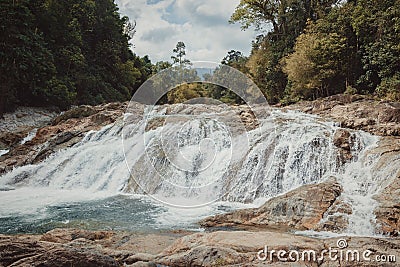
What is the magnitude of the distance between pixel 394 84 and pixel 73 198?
1145 cm

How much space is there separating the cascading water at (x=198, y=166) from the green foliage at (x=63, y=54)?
23.6 ft

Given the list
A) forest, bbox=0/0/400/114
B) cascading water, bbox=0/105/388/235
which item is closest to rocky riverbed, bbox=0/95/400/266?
cascading water, bbox=0/105/388/235

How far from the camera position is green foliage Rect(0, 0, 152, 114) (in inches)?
609

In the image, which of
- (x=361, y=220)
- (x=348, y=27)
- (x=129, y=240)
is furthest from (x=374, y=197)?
(x=348, y=27)

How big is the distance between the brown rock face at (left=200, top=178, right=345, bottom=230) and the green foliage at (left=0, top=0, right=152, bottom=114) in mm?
13566

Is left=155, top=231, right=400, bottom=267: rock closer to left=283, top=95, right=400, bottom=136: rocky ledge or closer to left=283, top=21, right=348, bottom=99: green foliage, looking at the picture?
left=283, top=95, right=400, bottom=136: rocky ledge

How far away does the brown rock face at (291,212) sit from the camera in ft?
17.9

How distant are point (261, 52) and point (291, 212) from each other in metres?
17.3

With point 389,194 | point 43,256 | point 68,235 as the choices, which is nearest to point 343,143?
point 389,194

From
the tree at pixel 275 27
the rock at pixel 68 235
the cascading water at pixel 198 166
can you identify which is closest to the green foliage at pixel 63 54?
the cascading water at pixel 198 166

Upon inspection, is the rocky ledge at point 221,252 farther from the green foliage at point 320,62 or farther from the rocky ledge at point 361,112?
the green foliage at point 320,62

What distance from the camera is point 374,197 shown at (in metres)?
5.83

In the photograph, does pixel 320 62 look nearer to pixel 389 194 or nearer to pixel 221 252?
pixel 389 194

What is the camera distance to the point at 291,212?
564 centimetres
